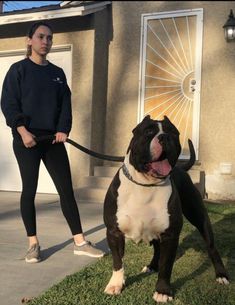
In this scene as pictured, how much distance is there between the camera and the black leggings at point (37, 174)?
4.10 meters

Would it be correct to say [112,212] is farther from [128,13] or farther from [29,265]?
[128,13]

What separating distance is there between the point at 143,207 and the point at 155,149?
1.52ft

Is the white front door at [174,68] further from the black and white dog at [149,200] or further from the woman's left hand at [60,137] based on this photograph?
the black and white dog at [149,200]

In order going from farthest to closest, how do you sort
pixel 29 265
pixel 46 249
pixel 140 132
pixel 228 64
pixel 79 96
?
pixel 79 96 → pixel 228 64 → pixel 46 249 → pixel 29 265 → pixel 140 132

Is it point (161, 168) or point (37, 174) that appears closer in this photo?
point (161, 168)

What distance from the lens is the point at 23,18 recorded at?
28.4 ft

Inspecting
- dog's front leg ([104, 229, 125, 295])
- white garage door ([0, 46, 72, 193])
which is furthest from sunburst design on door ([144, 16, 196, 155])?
dog's front leg ([104, 229, 125, 295])

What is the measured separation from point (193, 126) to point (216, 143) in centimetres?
50

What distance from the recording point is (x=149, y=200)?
10.3 feet

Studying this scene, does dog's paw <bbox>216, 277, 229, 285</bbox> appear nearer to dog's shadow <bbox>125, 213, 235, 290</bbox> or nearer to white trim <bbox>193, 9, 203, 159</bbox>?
dog's shadow <bbox>125, 213, 235, 290</bbox>

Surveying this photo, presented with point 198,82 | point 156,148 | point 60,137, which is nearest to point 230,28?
point 198,82

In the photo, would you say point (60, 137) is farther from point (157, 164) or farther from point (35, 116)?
point (157, 164)

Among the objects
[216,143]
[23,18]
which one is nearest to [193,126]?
[216,143]

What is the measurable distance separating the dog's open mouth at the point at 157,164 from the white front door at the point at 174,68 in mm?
5408
